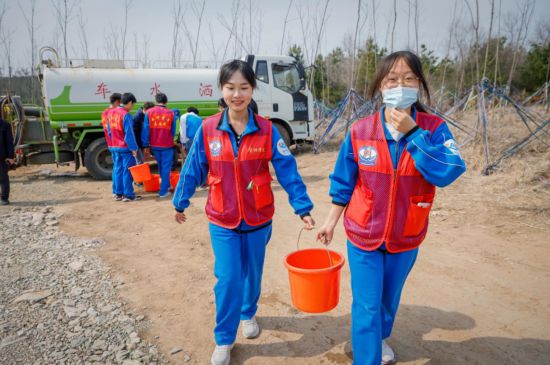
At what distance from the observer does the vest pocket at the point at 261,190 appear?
2.15 meters

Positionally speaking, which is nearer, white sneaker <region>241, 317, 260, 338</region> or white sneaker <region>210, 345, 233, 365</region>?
white sneaker <region>210, 345, 233, 365</region>

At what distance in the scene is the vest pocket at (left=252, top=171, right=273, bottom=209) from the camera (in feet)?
7.06

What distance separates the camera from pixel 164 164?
6422mm

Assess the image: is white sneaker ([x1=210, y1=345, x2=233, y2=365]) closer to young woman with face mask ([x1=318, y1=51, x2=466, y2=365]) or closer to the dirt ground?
the dirt ground

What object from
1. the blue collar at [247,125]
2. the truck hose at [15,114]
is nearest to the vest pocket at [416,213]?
the blue collar at [247,125]

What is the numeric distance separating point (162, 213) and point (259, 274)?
139 inches

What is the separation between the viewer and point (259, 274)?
2.37m

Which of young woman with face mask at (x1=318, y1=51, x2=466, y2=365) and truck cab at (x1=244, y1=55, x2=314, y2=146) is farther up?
truck cab at (x1=244, y1=55, x2=314, y2=146)

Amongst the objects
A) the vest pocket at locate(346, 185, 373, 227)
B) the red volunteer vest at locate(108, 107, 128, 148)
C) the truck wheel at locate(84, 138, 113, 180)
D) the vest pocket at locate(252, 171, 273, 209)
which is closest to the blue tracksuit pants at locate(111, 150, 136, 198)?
the red volunteer vest at locate(108, 107, 128, 148)

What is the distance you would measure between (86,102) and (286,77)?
463 cm

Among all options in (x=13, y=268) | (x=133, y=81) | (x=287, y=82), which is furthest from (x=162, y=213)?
(x=287, y=82)

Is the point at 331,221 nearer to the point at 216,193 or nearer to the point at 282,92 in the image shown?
the point at 216,193

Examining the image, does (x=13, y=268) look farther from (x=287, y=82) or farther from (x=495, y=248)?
(x=287, y=82)

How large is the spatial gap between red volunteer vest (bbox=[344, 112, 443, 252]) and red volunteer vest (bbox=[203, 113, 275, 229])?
0.59 m
